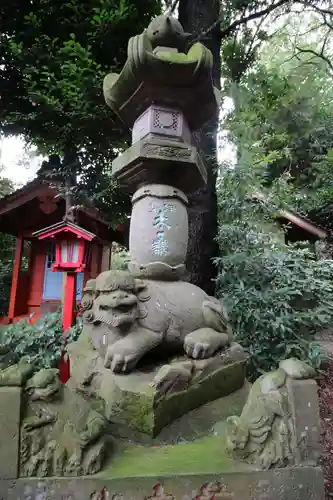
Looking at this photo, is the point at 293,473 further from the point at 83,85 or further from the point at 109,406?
the point at 83,85

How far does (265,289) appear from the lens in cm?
457

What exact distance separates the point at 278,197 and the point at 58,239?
3452mm

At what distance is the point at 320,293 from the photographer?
4.67 m

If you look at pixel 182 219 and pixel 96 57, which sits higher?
pixel 96 57

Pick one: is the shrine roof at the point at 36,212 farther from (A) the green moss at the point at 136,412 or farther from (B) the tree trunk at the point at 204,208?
(A) the green moss at the point at 136,412

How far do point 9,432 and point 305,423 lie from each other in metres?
1.31

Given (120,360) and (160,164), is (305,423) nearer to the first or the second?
(120,360)

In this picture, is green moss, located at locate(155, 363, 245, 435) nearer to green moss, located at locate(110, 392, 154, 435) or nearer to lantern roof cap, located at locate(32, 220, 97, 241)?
green moss, located at locate(110, 392, 154, 435)

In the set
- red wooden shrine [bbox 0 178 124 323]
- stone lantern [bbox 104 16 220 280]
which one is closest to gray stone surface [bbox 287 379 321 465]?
stone lantern [bbox 104 16 220 280]

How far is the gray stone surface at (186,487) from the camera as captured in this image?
1506 millimetres

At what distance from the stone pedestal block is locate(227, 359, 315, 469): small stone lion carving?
3.67 feet

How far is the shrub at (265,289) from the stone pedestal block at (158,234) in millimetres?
1915

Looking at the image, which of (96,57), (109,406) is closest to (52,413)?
(109,406)

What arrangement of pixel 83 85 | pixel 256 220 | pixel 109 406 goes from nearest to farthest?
pixel 109 406 < pixel 83 85 < pixel 256 220
